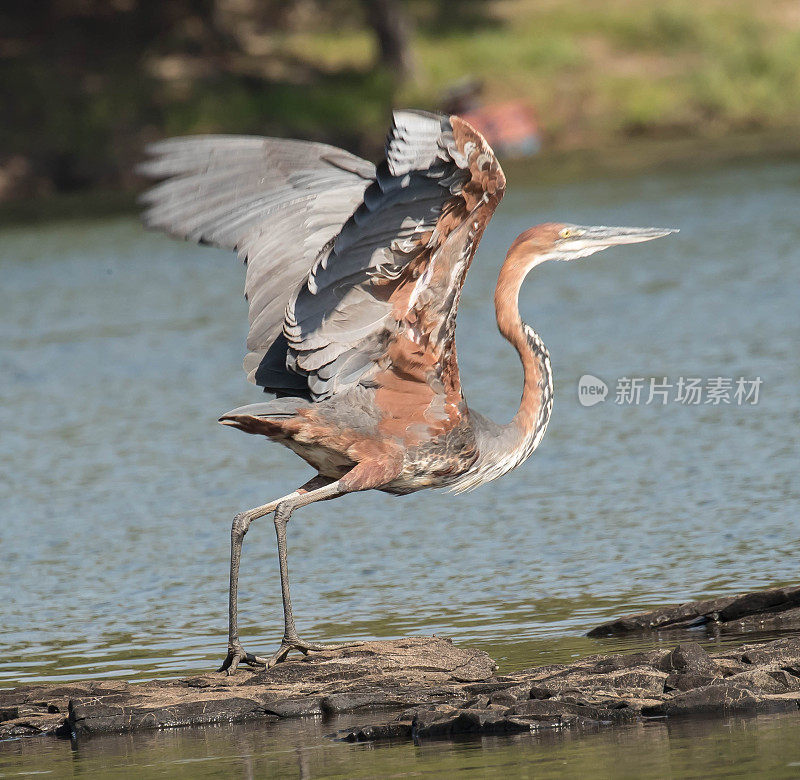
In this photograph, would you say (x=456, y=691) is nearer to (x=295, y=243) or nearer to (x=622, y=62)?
(x=295, y=243)

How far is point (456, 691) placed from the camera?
20.8ft

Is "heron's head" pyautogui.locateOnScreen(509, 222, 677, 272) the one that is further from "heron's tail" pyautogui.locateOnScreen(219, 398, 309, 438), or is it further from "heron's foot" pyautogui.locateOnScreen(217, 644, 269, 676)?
"heron's foot" pyautogui.locateOnScreen(217, 644, 269, 676)

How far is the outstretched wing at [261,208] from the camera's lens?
7762mm

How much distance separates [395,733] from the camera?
19.7ft

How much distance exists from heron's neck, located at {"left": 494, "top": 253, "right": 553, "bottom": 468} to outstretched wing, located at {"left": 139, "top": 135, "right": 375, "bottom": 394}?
2.86ft

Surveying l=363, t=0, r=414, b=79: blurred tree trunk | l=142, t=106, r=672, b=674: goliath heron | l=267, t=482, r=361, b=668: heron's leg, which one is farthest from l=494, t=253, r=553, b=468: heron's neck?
l=363, t=0, r=414, b=79: blurred tree trunk

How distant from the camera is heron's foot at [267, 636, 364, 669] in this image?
6.96 meters

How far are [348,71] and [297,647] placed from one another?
114ft

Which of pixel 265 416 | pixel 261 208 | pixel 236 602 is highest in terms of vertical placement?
pixel 261 208

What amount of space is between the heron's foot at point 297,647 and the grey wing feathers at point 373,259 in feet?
4.01

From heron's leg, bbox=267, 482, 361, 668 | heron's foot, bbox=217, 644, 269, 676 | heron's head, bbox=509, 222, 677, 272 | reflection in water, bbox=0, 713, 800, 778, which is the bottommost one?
reflection in water, bbox=0, 713, 800, 778

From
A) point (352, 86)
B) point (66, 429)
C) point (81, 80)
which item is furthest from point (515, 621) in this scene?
point (81, 80)

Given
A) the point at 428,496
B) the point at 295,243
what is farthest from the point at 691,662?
the point at 428,496

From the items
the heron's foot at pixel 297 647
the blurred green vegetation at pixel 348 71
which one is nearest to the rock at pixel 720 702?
the heron's foot at pixel 297 647
